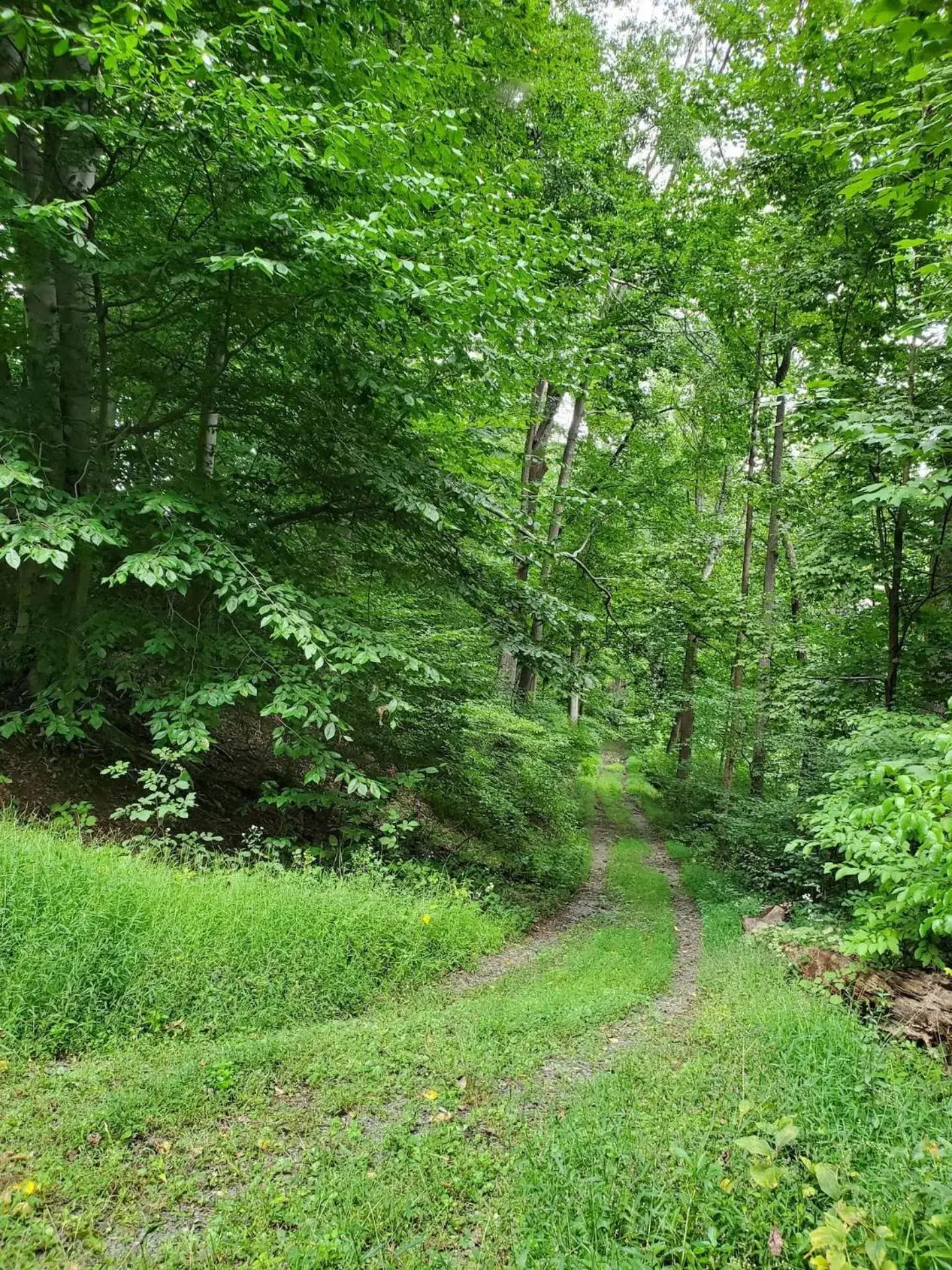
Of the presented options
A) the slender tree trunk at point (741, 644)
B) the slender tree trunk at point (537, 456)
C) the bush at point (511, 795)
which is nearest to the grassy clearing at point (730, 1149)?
the bush at point (511, 795)

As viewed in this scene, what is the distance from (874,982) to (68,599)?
8368 millimetres

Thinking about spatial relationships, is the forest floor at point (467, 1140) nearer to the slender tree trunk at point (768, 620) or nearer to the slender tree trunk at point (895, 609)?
the slender tree trunk at point (895, 609)

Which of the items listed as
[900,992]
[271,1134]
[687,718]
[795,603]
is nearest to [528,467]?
[795,603]

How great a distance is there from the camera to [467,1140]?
11.0 feet

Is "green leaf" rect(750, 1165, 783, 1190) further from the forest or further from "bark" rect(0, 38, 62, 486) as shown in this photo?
"bark" rect(0, 38, 62, 486)

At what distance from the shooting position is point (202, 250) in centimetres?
531

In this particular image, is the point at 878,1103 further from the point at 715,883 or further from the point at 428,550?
the point at 715,883

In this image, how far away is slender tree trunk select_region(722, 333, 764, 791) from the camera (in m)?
12.8

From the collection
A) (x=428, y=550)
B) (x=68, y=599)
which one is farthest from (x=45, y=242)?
(x=428, y=550)

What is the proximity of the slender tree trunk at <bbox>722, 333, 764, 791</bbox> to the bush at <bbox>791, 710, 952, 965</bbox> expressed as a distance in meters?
6.33

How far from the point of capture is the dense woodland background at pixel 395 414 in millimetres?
4586

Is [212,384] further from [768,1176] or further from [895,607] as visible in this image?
[895,607]

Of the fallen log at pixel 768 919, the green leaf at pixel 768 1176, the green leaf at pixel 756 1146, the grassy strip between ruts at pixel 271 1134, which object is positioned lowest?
the grassy strip between ruts at pixel 271 1134

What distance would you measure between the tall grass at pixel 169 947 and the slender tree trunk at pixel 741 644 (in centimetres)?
966
